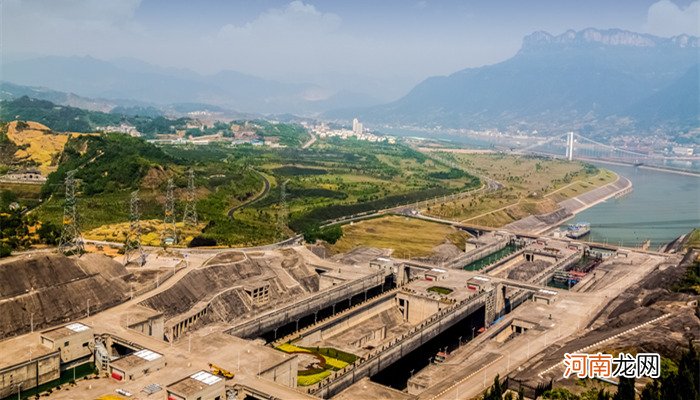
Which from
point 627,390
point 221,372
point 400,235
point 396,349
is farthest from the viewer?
point 400,235

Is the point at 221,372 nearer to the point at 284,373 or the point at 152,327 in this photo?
the point at 284,373

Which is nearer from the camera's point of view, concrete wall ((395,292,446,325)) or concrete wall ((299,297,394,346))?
concrete wall ((299,297,394,346))

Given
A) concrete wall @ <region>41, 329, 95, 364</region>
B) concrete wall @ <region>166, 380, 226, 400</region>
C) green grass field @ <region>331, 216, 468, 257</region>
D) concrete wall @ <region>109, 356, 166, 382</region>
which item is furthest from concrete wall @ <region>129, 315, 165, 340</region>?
green grass field @ <region>331, 216, 468, 257</region>

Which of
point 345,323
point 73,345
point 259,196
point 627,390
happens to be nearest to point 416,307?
point 345,323

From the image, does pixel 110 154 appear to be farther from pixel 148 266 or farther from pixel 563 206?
pixel 563 206

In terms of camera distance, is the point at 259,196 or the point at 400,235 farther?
the point at 259,196

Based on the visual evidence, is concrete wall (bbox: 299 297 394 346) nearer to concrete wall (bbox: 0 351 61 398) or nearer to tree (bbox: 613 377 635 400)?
concrete wall (bbox: 0 351 61 398)

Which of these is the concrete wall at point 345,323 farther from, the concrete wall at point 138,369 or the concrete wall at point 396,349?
the concrete wall at point 138,369

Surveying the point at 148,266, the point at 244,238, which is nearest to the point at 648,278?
the point at 244,238

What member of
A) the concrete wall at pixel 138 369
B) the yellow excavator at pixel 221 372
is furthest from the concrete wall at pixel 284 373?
the concrete wall at pixel 138 369
